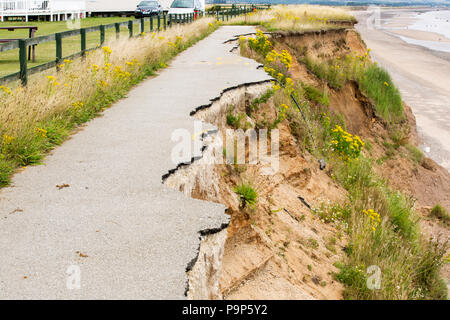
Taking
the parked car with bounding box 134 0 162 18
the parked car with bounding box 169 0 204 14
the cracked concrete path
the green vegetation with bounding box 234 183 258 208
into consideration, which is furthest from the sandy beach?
the cracked concrete path

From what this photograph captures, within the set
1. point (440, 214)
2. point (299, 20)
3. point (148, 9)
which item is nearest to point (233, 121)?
point (440, 214)

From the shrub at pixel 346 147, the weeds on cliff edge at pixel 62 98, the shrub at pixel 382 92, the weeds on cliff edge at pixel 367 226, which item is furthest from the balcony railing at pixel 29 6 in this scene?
the shrub at pixel 346 147

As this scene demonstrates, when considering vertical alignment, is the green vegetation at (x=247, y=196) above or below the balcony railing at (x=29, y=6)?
below

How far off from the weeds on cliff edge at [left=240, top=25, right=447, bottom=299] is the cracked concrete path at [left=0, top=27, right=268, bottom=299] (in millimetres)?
2758

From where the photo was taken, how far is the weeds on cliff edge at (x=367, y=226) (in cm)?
690

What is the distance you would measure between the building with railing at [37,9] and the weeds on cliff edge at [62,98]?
924 inches

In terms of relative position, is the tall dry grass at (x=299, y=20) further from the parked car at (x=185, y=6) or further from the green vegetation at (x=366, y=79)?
the parked car at (x=185, y=6)

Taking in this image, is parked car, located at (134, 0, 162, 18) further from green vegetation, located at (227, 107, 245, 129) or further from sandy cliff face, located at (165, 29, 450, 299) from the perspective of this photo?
green vegetation, located at (227, 107, 245, 129)

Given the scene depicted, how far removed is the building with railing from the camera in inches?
1338

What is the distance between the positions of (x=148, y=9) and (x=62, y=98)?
111 ft

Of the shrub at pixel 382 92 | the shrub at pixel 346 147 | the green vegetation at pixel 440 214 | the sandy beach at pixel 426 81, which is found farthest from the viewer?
the sandy beach at pixel 426 81

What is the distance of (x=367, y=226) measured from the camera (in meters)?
7.98

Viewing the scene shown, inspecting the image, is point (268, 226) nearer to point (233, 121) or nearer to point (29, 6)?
point (233, 121)
